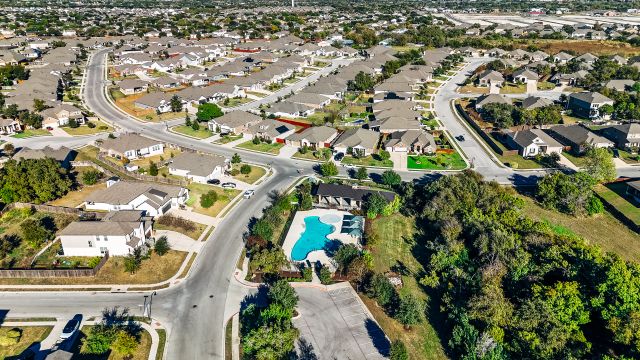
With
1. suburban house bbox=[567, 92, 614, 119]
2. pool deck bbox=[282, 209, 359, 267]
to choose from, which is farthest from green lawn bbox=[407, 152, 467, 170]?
suburban house bbox=[567, 92, 614, 119]

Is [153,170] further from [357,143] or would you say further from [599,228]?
[599,228]

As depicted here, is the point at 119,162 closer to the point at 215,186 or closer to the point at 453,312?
the point at 215,186

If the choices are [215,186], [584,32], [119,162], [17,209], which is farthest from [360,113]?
[584,32]

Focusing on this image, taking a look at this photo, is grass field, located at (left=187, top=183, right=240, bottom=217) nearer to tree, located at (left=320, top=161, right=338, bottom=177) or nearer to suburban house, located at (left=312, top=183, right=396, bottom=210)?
suburban house, located at (left=312, top=183, right=396, bottom=210)

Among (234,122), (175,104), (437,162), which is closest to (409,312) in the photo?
(437,162)

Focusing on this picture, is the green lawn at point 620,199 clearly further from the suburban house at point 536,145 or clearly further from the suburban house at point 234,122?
the suburban house at point 234,122

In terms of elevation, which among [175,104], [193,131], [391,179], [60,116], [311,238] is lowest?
[311,238]

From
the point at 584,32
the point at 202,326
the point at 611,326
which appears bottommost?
the point at 202,326
